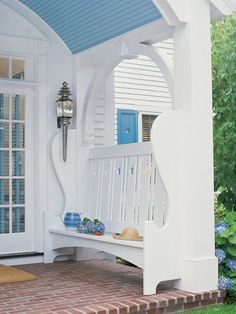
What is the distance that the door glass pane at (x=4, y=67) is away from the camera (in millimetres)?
6118

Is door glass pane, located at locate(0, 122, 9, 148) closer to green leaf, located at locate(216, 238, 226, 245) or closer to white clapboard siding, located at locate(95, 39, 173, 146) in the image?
white clapboard siding, located at locate(95, 39, 173, 146)

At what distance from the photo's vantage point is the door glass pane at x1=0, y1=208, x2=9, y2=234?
239 inches

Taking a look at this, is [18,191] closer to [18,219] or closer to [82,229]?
[18,219]

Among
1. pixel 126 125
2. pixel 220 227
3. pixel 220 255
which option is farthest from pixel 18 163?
pixel 220 255

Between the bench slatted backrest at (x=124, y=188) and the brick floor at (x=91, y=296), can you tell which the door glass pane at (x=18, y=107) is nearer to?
the bench slatted backrest at (x=124, y=188)

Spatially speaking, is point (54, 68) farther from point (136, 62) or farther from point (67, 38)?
point (136, 62)

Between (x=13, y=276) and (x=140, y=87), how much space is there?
13.3 feet

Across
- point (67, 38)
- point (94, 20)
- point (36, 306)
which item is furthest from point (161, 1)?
point (36, 306)

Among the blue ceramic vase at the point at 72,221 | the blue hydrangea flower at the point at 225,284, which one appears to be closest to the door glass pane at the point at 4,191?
the blue ceramic vase at the point at 72,221

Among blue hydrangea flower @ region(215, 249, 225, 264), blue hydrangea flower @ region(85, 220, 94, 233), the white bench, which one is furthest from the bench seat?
blue hydrangea flower @ region(215, 249, 225, 264)

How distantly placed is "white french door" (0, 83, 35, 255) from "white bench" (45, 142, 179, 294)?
0.30 metres

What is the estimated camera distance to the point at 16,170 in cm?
616

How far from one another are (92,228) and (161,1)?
2.42 meters

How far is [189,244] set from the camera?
454 centimetres
